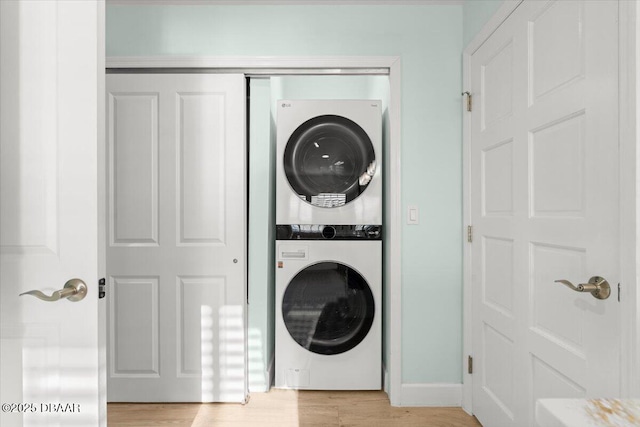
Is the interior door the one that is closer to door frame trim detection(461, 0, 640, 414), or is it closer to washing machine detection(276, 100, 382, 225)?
washing machine detection(276, 100, 382, 225)

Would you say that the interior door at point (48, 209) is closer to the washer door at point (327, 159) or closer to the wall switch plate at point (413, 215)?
the washer door at point (327, 159)

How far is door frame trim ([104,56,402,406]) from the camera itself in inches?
81.7

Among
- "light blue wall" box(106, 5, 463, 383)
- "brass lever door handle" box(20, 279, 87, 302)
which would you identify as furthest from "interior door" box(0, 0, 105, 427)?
"light blue wall" box(106, 5, 463, 383)

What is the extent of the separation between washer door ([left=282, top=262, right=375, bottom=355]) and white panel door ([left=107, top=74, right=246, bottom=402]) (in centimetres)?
33

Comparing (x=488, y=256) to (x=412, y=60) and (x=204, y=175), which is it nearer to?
(x=412, y=60)

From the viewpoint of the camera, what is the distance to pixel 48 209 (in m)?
0.99

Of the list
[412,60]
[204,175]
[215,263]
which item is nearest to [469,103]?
[412,60]

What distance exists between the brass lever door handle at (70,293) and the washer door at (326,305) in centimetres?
135

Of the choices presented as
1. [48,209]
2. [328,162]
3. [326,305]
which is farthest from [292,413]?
[48,209]

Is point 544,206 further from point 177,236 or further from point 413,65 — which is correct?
point 177,236

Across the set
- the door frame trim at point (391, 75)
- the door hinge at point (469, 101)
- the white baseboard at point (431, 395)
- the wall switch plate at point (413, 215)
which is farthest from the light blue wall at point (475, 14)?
the white baseboard at point (431, 395)

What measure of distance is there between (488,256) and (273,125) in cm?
159

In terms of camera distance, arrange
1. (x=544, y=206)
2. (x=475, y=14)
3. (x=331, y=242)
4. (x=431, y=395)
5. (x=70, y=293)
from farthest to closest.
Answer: (x=331, y=242) < (x=431, y=395) < (x=475, y=14) < (x=544, y=206) < (x=70, y=293)

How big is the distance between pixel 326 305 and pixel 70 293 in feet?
4.89
